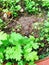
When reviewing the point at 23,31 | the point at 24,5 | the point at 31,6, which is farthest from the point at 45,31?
the point at 24,5

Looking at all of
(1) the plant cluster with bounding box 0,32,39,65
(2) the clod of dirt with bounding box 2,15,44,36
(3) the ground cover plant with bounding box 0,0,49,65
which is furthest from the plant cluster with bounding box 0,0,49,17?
(1) the plant cluster with bounding box 0,32,39,65

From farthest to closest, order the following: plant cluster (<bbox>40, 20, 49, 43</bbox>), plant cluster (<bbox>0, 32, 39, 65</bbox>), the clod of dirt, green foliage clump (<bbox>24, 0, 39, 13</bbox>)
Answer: green foliage clump (<bbox>24, 0, 39, 13</bbox>) < the clod of dirt < plant cluster (<bbox>40, 20, 49, 43</bbox>) < plant cluster (<bbox>0, 32, 39, 65</bbox>)

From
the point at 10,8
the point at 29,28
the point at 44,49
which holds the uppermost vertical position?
the point at 10,8

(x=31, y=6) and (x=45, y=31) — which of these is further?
(x=31, y=6)

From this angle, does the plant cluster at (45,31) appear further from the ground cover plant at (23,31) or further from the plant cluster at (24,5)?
the plant cluster at (24,5)

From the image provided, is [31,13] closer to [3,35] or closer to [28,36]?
[28,36]

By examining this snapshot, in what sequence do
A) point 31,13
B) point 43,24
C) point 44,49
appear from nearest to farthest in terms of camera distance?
point 44,49, point 43,24, point 31,13

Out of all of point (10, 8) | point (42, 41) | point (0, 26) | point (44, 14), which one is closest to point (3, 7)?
point (10, 8)

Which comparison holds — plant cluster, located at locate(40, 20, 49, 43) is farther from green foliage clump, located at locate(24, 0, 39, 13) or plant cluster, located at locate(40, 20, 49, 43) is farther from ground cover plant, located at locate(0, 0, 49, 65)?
green foliage clump, located at locate(24, 0, 39, 13)

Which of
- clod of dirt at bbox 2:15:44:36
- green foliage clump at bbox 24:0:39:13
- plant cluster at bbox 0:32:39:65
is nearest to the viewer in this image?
plant cluster at bbox 0:32:39:65

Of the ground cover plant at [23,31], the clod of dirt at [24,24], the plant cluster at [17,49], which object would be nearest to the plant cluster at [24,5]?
the ground cover plant at [23,31]

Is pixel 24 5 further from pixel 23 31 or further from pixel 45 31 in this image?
pixel 45 31
